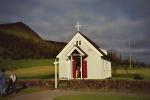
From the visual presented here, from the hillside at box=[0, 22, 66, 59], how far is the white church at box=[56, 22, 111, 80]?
128 ft

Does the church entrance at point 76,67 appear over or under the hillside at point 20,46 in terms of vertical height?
under

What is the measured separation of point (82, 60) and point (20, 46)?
56257 mm

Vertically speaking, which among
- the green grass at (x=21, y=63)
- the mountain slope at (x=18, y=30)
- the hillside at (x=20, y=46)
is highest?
the mountain slope at (x=18, y=30)

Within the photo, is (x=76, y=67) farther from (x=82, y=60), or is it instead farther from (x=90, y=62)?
(x=90, y=62)

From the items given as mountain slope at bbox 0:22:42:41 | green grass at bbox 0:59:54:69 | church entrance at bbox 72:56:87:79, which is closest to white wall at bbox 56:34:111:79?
church entrance at bbox 72:56:87:79

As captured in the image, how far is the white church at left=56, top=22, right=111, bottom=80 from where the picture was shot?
43125 millimetres

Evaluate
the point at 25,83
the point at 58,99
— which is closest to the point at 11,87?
the point at 25,83

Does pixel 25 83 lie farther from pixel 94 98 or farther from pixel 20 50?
pixel 20 50

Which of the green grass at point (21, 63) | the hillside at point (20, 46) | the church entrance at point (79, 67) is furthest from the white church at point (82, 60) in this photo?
the hillside at point (20, 46)

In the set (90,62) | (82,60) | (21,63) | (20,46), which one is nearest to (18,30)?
(20,46)

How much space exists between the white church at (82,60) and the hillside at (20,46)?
3916 centimetres

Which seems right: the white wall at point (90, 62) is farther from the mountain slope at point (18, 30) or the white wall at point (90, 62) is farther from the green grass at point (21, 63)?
the mountain slope at point (18, 30)

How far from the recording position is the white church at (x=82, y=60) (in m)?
43.1

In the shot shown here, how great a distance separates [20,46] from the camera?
97.6m
